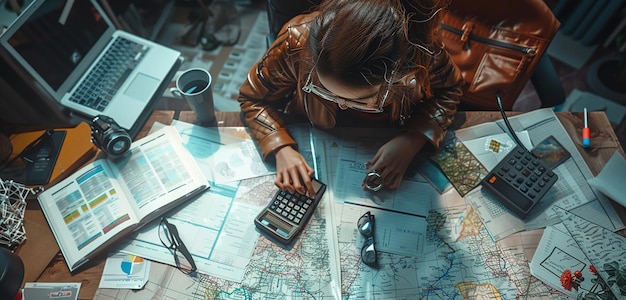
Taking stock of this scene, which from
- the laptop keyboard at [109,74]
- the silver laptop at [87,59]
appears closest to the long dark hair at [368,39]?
the silver laptop at [87,59]

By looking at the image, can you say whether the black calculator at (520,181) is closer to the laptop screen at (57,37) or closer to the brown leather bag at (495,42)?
the brown leather bag at (495,42)

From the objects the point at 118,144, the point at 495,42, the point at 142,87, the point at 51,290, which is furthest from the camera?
the point at 142,87

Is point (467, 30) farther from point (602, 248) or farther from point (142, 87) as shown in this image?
point (142, 87)

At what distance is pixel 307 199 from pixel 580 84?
5.18 feet

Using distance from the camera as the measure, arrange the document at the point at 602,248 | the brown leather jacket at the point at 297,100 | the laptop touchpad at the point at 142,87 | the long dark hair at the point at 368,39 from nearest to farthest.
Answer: the long dark hair at the point at 368,39
the document at the point at 602,248
the brown leather jacket at the point at 297,100
the laptop touchpad at the point at 142,87

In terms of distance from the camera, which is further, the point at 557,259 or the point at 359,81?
the point at 557,259

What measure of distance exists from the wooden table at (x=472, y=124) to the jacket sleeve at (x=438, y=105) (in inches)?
2.4

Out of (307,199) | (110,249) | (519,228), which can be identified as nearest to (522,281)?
(519,228)

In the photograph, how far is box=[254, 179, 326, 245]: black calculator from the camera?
0.88 meters

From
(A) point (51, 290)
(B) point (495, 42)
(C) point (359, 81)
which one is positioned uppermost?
(C) point (359, 81)

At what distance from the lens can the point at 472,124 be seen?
1024mm

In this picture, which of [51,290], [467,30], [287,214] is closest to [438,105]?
[467,30]

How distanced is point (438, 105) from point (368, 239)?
394 millimetres

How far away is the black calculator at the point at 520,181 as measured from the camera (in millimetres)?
A: 891
